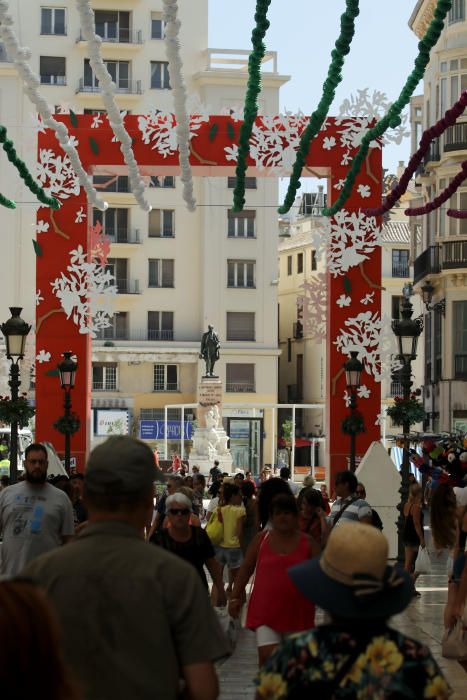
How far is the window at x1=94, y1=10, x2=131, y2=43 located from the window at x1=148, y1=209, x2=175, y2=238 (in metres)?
7.10

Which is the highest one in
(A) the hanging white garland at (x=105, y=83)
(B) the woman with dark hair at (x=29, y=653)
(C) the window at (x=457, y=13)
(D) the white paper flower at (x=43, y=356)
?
(C) the window at (x=457, y=13)

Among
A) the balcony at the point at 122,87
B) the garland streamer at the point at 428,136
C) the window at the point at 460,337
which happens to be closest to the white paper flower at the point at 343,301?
the garland streamer at the point at 428,136

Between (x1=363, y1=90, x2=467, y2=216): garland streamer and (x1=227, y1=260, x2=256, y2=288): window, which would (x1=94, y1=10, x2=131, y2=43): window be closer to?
(x1=227, y1=260, x2=256, y2=288): window

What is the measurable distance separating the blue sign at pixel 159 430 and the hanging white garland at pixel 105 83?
109 feet

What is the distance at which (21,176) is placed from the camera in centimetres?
2616

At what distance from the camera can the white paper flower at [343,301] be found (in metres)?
30.0

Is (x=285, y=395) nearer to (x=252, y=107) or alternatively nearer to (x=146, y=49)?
(x=146, y=49)

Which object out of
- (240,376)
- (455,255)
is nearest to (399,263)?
(240,376)

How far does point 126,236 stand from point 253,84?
43816 mm

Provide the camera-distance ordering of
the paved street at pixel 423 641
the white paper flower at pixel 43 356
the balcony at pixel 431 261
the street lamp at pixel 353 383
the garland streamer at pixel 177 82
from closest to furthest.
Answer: the paved street at pixel 423 641 → the garland streamer at pixel 177 82 → the street lamp at pixel 353 383 → the white paper flower at pixel 43 356 → the balcony at pixel 431 261

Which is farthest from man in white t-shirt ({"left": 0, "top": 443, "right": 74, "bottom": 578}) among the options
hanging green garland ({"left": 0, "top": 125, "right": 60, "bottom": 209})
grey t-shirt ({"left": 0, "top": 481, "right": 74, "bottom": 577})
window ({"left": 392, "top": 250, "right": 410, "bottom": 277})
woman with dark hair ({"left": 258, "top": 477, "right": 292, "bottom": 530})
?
window ({"left": 392, "top": 250, "right": 410, "bottom": 277})

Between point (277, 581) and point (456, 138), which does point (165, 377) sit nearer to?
point (456, 138)

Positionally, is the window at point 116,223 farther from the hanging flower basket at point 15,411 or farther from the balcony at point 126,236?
the hanging flower basket at point 15,411

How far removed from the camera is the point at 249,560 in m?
9.40
